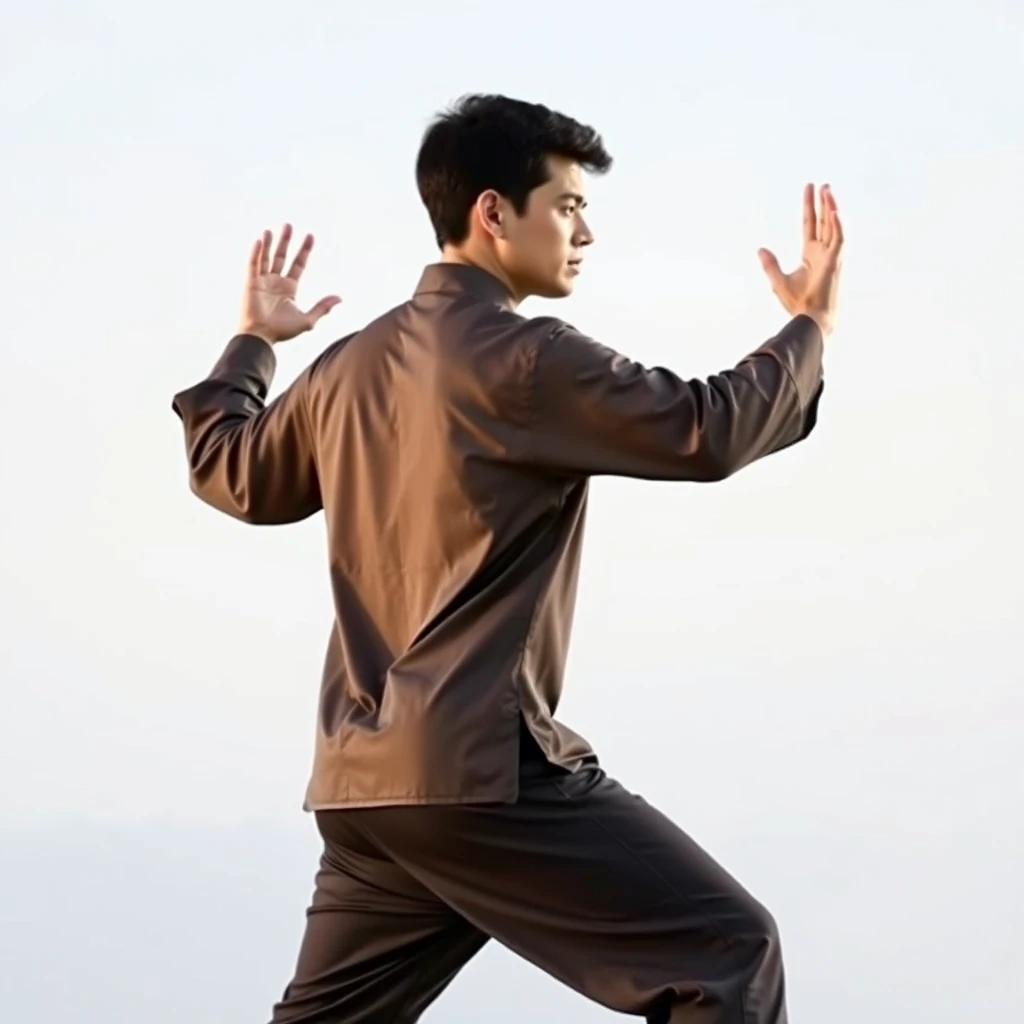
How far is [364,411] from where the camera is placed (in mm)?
3064

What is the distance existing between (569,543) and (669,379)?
0.79 feet

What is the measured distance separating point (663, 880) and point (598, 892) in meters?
0.08

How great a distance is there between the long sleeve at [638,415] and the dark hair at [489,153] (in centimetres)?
24

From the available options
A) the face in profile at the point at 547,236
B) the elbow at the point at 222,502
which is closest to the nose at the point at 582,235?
the face in profile at the point at 547,236

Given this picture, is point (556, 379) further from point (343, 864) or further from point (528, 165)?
point (343, 864)

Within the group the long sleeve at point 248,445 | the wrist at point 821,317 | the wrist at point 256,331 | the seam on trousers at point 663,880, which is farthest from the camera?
the wrist at point 256,331

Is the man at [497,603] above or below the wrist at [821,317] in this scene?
below

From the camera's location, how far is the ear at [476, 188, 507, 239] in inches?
120

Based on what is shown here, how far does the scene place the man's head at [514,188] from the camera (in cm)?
305

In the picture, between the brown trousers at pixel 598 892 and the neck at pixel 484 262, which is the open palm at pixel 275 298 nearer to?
the neck at pixel 484 262

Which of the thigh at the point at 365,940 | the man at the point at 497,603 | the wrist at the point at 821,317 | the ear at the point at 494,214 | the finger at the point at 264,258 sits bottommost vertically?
the thigh at the point at 365,940

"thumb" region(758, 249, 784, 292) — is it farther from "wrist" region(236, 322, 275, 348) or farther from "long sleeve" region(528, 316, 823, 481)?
"wrist" region(236, 322, 275, 348)

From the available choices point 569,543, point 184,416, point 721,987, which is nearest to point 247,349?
point 184,416

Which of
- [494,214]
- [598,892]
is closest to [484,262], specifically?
[494,214]
